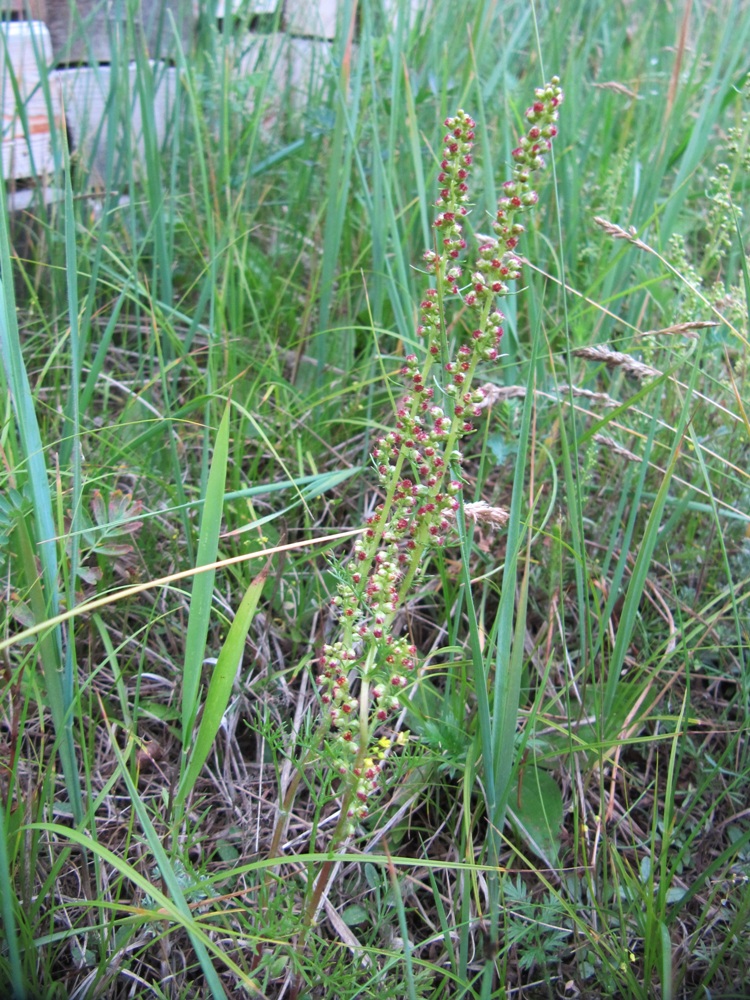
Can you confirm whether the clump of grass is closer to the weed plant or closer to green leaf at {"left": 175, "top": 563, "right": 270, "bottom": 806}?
the weed plant

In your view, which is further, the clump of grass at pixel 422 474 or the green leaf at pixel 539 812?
the green leaf at pixel 539 812

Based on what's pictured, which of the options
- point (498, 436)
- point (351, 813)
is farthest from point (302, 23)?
point (351, 813)

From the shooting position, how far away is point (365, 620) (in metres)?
1.36

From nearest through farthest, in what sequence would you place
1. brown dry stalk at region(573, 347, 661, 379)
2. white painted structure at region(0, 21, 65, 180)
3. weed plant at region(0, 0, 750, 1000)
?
weed plant at region(0, 0, 750, 1000) < brown dry stalk at region(573, 347, 661, 379) < white painted structure at region(0, 21, 65, 180)

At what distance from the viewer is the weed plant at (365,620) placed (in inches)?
48.8


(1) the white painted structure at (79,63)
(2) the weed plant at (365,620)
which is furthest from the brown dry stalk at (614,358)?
(1) the white painted structure at (79,63)

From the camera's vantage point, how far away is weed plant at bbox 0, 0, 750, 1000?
48.8 inches

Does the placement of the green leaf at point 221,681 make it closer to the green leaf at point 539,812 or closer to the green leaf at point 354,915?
the green leaf at point 354,915

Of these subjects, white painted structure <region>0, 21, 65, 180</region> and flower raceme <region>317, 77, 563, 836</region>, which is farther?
white painted structure <region>0, 21, 65, 180</region>

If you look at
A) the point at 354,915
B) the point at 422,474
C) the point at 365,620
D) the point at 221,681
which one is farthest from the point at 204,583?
the point at 354,915

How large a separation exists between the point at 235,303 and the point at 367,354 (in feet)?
1.38

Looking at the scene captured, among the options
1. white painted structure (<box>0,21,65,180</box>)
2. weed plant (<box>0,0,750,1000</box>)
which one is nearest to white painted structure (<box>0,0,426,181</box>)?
white painted structure (<box>0,21,65,180</box>)

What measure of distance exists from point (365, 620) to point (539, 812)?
0.58 meters

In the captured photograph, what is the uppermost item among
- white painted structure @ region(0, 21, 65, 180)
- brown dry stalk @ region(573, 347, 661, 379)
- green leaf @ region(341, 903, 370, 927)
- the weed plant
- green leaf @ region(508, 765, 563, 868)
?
white painted structure @ region(0, 21, 65, 180)
